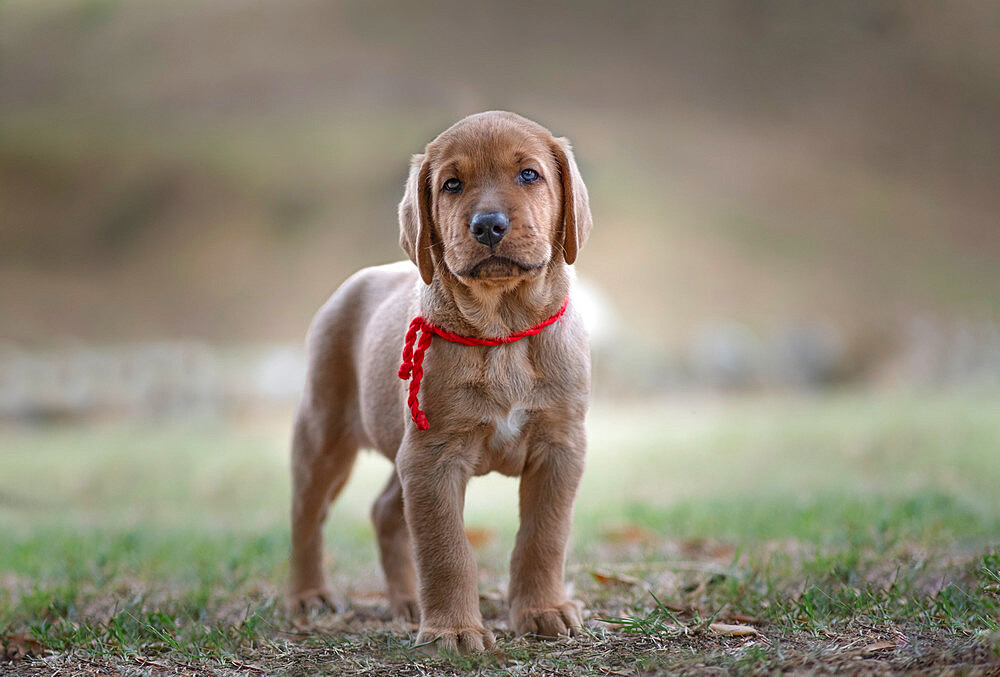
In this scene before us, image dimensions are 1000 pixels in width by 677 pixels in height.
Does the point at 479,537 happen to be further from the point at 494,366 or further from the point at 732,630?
the point at 732,630

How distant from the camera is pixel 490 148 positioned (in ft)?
10.9

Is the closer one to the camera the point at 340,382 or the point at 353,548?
the point at 340,382

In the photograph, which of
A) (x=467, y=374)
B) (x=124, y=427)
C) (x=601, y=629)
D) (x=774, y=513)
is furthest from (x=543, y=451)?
(x=124, y=427)

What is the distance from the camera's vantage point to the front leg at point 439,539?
10.9 feet

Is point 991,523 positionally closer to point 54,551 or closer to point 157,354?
point 54,551

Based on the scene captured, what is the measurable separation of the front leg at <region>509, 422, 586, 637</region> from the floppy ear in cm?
63

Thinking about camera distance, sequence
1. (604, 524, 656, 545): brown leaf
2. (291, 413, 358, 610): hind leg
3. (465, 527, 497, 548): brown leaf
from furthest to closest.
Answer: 1. (465, 527, 497, 548): brown leaf
2. (604, 524, 656, 545): brown leaf
3. (291, 413, 358, 610): hind leg

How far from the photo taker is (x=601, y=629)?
340cm

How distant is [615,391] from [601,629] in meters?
9.06

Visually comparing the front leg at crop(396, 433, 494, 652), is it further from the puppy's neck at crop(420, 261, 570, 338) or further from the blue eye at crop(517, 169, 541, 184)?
the blue eye at crop(517, 169, 541, 184)

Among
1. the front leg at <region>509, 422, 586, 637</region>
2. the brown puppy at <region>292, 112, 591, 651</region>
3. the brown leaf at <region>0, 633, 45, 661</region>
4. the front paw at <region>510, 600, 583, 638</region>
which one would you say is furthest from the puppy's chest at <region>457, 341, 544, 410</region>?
the brown leaf at <region>0, 633, 45, 661</region>

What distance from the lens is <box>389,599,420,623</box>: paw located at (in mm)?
4023

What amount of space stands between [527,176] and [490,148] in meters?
0.15

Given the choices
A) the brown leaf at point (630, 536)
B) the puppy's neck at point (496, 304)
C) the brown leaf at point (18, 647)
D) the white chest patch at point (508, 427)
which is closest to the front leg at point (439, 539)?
the white chest patch at point (508, 427)
